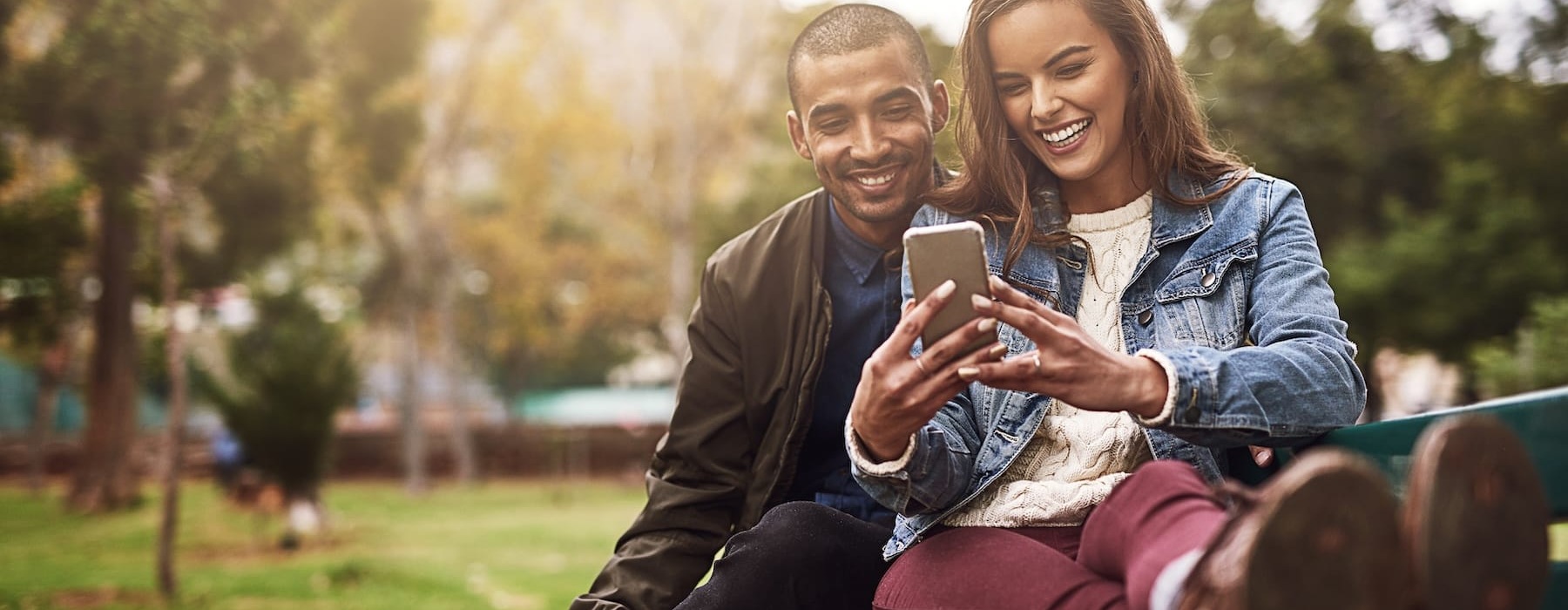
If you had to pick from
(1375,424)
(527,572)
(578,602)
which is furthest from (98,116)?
(1375,424)

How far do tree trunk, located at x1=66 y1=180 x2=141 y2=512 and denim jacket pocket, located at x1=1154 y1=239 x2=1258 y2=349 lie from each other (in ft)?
53.7

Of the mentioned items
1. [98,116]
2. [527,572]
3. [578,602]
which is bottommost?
[527,572]

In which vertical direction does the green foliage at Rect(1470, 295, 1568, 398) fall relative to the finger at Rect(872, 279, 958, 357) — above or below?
below

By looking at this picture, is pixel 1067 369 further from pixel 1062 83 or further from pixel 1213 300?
pixel 1062 83

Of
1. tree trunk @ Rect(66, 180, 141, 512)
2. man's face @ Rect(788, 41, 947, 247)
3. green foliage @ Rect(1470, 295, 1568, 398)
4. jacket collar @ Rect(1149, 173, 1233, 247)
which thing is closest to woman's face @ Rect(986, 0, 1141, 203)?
jacket collar @ Rect(1149, 173, 1233, 247)

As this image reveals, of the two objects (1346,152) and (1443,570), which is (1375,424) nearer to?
(1443,570)

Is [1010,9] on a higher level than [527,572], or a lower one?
higher

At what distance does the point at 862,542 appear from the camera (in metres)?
2.62

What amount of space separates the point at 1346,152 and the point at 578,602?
62.2ft

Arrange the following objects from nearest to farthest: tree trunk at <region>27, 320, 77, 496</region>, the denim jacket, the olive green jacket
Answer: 1. the denim jacket
2. the olive green jacket
3. tree trunk at <region>27, 320, 77, 496</region>

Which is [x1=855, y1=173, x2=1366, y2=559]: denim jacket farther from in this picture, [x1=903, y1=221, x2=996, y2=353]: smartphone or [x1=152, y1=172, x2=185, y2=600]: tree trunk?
[x1=152, y1=172, x2=185, y2=600]: tree trunk

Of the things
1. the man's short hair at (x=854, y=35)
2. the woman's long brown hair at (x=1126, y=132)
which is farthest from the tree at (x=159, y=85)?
the woman's long brown hair at (x=1126, y=132)

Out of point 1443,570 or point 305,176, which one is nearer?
point 1443,570

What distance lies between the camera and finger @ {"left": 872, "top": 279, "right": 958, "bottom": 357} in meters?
1.83
